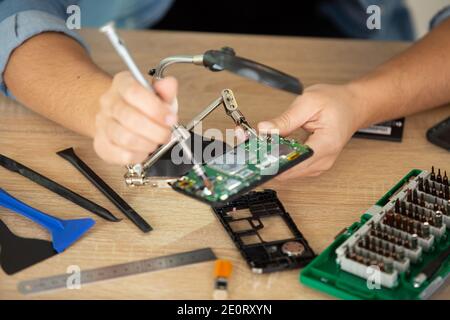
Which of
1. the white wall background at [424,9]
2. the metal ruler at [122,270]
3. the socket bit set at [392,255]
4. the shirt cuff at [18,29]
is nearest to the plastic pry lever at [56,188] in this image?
the metal ruler at [122,270]

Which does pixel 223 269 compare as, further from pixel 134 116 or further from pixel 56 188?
pixel 56 188

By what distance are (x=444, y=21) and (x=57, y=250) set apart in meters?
1.11

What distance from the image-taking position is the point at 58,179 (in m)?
1.28

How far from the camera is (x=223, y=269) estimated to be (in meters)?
1.04

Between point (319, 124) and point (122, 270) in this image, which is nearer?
point (122, 270)

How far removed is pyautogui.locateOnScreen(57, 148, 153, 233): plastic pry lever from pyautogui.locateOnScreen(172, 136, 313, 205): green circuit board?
14cm

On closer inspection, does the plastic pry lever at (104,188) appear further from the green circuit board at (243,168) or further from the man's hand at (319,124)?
the man's hand at (319,124)

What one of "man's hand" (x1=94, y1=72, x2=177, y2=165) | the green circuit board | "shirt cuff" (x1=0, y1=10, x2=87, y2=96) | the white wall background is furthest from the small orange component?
the white wall background

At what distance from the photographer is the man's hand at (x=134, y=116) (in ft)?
3.19

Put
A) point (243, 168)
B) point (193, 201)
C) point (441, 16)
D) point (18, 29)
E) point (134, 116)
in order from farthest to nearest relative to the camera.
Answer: point (441, 16) → point (18, 29) → point (193, 201) → point (243, 168) → point (134, 116)

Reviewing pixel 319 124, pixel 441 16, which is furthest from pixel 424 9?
pixel 319 124

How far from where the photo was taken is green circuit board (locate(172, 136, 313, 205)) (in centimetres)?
104

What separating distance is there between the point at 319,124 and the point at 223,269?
400 mm

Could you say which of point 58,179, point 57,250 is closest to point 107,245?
point 57,250
